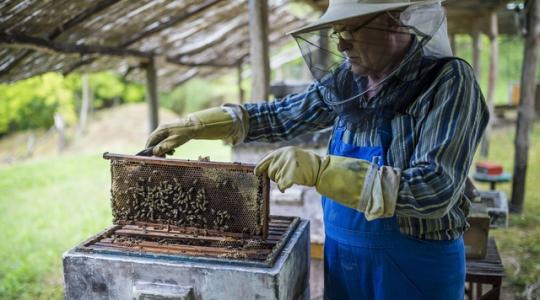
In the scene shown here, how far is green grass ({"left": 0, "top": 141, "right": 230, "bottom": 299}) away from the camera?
16.8 feet

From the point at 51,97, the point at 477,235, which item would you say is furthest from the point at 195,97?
the point at 477,235

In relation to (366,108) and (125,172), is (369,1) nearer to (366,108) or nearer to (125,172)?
(366,108)

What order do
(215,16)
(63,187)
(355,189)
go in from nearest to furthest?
(355,189) < (215,16) < (63,187)

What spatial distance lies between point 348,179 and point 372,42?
0.57 metres

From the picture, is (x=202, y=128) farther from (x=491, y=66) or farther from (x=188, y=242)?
(x=491, y=66)

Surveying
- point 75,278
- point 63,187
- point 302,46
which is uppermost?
point 302,46

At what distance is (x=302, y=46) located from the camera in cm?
221

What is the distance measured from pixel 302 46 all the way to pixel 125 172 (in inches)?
40.5

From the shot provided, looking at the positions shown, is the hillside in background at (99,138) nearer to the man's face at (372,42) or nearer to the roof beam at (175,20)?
the roof beam at (175,20)

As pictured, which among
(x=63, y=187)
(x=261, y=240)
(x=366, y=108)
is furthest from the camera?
(x=63, y=187)

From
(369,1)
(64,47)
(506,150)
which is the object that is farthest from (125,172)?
(506,150)

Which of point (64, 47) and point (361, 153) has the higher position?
point (64, 47)

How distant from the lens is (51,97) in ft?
53.2

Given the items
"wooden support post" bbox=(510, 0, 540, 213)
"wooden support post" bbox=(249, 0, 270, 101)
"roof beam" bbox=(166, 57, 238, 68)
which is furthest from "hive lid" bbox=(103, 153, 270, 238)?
"roof beam" bbox=(166, 57, 238, 68)
